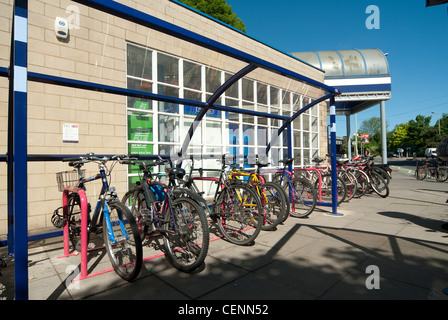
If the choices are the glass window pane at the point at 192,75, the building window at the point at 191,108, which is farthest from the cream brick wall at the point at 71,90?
→ the glass window pane at the point at 192,75

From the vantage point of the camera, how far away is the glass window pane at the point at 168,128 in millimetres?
6457

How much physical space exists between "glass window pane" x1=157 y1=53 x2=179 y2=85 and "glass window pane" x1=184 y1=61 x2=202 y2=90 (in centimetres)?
27

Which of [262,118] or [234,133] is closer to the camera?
[234,133]

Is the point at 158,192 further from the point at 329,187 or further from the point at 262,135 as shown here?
the point at 262,135

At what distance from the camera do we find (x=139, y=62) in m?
6.04

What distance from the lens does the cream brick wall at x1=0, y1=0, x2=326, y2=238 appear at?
4.55 meters

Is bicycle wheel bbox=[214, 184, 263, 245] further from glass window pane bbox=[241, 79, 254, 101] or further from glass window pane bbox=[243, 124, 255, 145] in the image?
glass window pane bbox=[241, 79, 254, 101]

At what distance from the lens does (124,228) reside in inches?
97.0

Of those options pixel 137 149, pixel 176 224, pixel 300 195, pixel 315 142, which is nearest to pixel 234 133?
pixel 137 149

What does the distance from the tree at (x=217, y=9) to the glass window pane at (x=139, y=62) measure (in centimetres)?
1454

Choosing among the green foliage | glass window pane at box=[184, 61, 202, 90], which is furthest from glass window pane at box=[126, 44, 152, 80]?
the green foliage

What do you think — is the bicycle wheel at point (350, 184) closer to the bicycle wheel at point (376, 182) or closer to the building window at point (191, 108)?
the bicycle wheel at point (376, 182)

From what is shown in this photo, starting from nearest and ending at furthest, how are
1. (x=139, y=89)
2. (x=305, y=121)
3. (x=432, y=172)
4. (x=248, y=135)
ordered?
(x=139, y=89) → (x=248, y=135) → (x=305, y=121) → (x=432, y=172)

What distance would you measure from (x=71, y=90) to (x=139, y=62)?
5.63 ft
